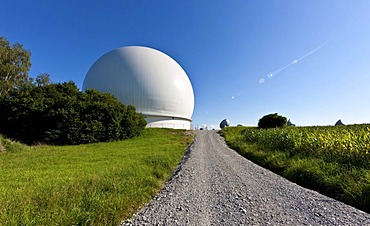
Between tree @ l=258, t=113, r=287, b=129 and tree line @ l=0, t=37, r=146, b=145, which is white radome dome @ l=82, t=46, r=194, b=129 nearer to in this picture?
tree line @ l=0, t=37, r=146, b=145

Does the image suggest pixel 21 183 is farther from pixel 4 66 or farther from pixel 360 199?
pixel 4 66

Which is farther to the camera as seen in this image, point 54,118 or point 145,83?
point 145,83

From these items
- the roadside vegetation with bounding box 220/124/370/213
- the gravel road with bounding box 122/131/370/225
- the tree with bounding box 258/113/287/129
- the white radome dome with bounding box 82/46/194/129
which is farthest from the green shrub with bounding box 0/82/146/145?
the tree with bounding box 258/113/287/129

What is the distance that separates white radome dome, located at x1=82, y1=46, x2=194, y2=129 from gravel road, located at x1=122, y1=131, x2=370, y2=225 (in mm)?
25903

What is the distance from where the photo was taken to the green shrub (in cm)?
1655

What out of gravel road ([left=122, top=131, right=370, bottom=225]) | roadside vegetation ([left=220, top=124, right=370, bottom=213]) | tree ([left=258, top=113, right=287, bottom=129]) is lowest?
gravel road ([left=122, top=131, right=370, bottom=225])

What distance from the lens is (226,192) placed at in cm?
482

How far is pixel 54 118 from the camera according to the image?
16.7 meters

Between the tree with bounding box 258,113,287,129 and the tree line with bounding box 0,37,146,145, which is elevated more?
the tree with bounding box 258,113,287,129

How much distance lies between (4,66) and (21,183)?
30.4 meters

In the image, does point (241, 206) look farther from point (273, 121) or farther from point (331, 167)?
point (273, 121)

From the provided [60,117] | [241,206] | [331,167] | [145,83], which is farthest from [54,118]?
[331,167]

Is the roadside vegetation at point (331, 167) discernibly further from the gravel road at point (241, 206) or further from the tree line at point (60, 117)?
the tree line at point (60, 117)

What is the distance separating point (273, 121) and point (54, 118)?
26.7 m
